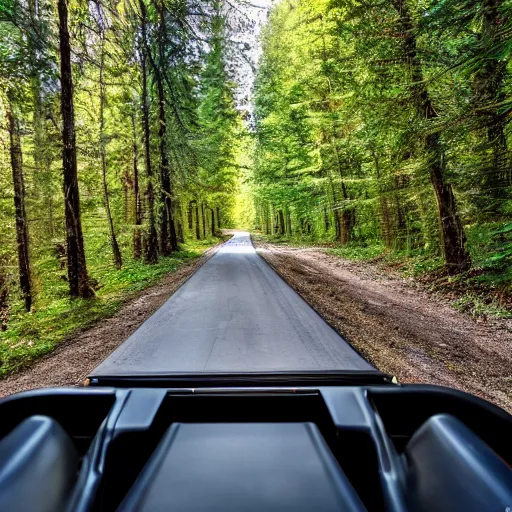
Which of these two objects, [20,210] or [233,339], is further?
[20,210]

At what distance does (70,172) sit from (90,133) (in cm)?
698

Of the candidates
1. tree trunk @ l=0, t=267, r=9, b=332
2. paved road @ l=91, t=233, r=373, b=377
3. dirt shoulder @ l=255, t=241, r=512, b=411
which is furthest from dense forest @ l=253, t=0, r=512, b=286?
tree trunk @ l=0, t=267, r=9, b=332

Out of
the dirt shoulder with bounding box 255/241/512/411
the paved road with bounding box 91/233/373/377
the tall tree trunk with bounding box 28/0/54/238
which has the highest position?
the tall tree trunk with bounding box 28/0/54/238

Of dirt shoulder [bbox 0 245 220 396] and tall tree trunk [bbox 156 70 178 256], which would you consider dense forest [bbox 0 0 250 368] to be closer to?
tall tree trunk [bbox 156 70 178 256]

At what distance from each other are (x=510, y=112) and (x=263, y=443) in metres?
7.04

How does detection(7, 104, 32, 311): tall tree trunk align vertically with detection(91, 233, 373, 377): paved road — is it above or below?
above

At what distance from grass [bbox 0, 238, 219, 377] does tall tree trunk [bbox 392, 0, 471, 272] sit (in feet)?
30.5

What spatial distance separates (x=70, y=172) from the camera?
8531 millimetres

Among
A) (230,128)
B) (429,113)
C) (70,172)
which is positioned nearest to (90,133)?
(70,172)

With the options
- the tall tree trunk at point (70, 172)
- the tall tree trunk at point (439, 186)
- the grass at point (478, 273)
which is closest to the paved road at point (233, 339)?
the grass at point (478, 273)

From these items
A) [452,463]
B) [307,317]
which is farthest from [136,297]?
[452,463]

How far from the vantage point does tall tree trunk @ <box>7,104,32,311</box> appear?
10945 mm

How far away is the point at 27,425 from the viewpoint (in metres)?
1.39

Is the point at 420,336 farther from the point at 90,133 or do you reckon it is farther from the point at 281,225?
the point at 281,225
